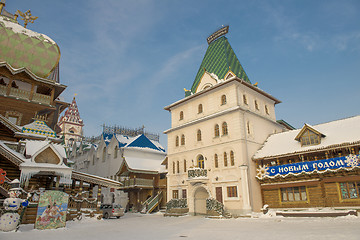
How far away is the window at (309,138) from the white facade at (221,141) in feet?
15.0

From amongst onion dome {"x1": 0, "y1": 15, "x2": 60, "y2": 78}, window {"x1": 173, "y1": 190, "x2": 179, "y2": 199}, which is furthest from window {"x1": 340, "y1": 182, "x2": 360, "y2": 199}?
onion dome {"x1": 0, "y1": 15, "x2": 60, "y2": 78}

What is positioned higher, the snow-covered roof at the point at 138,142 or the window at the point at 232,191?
the snow-covered roof at the point at 138,142

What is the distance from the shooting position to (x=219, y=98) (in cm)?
2650

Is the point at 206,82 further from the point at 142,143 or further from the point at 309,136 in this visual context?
the point at 142,143

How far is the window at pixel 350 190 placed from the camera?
1795cm

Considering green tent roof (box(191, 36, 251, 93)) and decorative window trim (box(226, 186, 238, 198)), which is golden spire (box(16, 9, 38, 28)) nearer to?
green tent roof (box(191, 36, 251, 93))

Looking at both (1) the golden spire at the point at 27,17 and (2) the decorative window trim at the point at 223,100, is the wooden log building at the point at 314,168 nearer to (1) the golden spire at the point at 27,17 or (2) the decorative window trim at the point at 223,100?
(2) the decorative window trim at the point at 223,100

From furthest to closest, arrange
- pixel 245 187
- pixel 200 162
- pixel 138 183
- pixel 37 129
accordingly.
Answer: pixel 138 183 → pixel 200 162 → pixel 245 187 → pixel 37 129

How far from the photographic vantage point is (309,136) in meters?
21.3

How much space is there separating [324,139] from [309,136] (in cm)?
115

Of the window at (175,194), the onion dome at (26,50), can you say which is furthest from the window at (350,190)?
the onion dome at (26,50)

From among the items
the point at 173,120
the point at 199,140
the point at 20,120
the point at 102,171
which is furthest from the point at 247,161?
the point at 102,171

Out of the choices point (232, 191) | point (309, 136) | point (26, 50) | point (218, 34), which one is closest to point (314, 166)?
point (309, 136)

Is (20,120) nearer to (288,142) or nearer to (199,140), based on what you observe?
(199,140)
